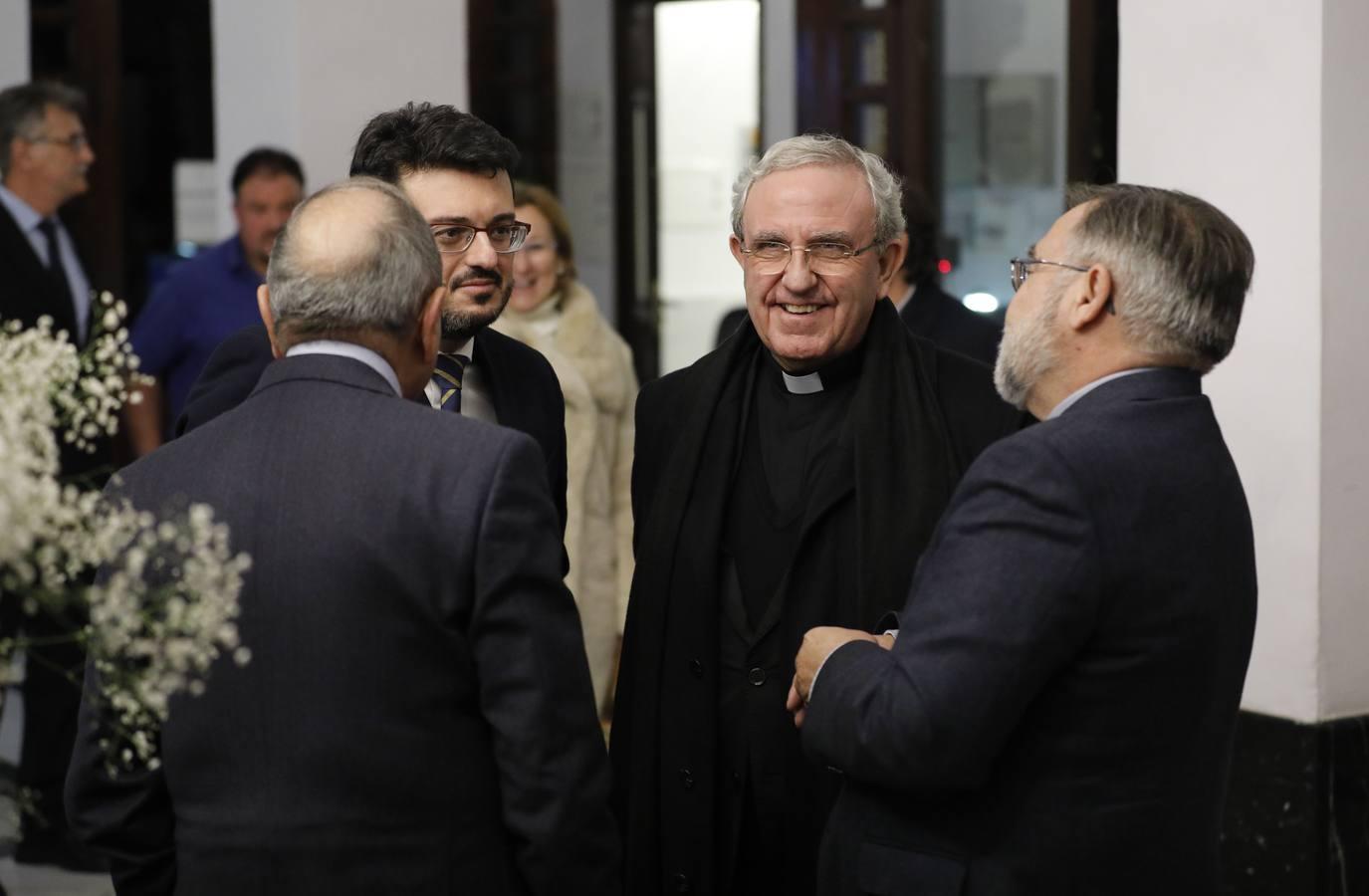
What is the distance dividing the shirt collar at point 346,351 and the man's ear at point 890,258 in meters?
1.07

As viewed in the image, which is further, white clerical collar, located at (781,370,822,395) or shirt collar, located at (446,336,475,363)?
white clerical collar, located at (781,370,822,395)

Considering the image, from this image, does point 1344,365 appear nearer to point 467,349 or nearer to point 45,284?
point 467,349

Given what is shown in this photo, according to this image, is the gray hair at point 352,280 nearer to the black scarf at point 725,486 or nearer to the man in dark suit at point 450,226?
the man in dark suit at point 450,226

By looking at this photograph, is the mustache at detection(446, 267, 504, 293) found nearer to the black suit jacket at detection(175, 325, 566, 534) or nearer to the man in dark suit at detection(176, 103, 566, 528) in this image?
the man in dark suit at detection(176, 103, 566, 528)

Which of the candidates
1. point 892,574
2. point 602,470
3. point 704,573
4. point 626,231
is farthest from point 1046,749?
point 626,231

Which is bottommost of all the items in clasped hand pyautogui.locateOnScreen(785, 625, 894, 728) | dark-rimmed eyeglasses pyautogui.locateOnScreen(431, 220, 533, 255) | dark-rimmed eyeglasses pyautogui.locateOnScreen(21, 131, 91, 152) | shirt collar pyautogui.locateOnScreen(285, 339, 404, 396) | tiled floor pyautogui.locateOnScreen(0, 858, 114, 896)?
tiled floor pyautogui.locateOnScreen(0, 858, 114, 896)

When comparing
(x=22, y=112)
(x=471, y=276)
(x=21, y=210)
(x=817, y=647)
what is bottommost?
(x=817, y=647)

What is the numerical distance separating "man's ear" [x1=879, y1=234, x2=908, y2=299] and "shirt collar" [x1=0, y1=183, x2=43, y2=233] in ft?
10.7

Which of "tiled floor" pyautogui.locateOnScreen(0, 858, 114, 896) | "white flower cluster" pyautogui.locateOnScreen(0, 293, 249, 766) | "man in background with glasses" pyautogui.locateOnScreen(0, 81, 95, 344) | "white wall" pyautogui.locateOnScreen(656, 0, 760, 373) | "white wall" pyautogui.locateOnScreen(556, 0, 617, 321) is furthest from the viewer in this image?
"white wall" pyautogui.locateOnScreen(656, 0, 760, 373)

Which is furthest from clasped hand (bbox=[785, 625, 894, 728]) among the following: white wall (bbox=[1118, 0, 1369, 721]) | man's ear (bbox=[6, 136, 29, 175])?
man's ear (bbox=[6, 136, 29, 175])

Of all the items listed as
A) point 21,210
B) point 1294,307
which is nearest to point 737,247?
point 1294,307

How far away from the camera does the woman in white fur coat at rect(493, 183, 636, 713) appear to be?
15.3ft

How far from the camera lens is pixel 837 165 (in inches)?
110

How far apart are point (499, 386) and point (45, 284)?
101 inches
